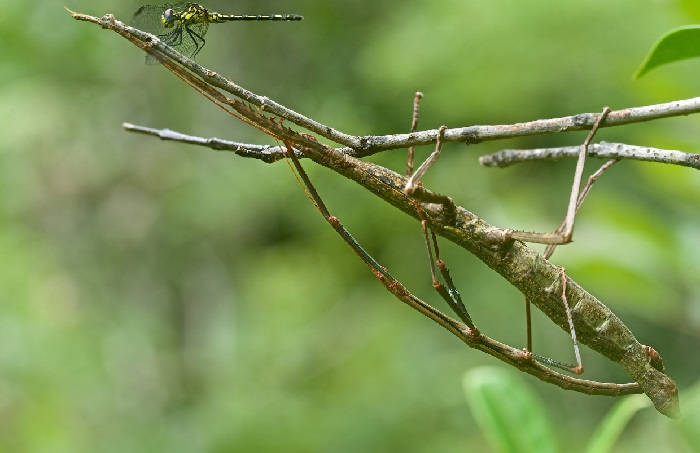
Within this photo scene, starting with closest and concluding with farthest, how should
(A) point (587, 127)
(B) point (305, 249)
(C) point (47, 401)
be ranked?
(A) point (587, 127) → (C) point (47, 401) → (B) point (305, 249)

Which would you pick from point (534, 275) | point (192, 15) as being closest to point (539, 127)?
point (534, 275)

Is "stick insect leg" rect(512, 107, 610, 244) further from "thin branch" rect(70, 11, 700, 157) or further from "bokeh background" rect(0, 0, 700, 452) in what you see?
"bokeh background" rect(0, 0, 700, 452)

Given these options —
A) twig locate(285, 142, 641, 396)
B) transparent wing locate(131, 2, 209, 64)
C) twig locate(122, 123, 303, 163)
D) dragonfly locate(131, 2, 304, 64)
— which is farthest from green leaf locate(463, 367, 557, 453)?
transparent wing locate(131, 2, 209, 64)

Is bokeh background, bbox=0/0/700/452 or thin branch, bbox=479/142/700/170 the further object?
bokeh background, bbox=0/0/700/452

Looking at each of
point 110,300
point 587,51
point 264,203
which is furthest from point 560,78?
point 110,300

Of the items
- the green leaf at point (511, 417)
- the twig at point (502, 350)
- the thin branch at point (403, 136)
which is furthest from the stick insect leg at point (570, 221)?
the green leaf at point (511, 417)

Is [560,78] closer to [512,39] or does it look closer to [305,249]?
[512,39]
